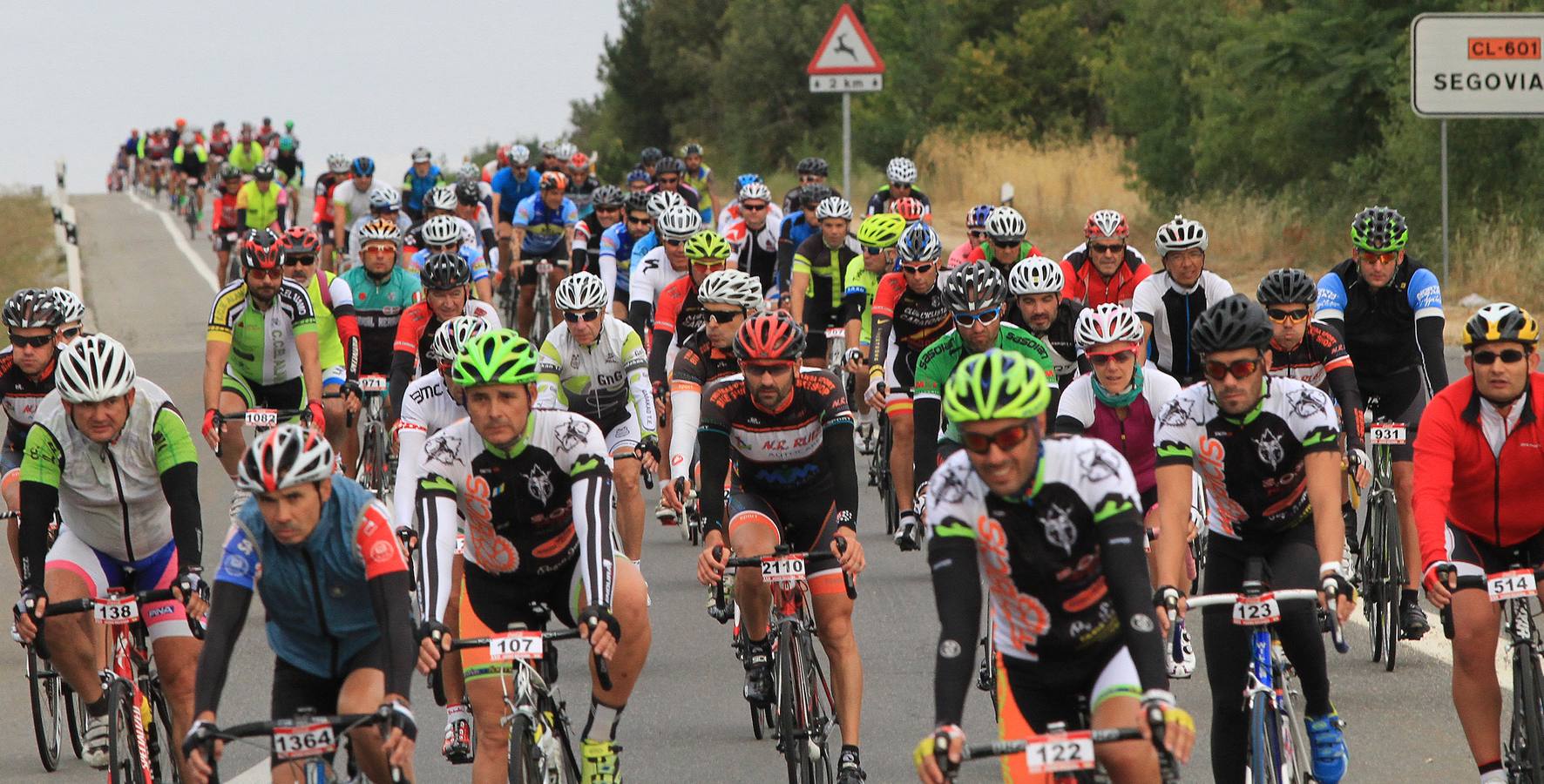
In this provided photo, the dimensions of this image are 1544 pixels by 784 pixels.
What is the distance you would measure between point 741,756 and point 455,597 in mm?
1393

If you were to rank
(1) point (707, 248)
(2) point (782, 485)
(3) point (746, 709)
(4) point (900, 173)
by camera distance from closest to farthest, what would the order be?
1. (2) point (782, 485)
2. (3) point (746, 709)
3. (1) point (707, 248)
4. (4) point (900, 173)

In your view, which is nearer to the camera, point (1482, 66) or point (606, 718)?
point (606, 718)

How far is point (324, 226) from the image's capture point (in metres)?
26.6

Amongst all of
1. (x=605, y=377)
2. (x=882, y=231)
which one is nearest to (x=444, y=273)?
(x=605, y=377)

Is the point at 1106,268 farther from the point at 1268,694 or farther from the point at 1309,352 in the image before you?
the point at 1268,694

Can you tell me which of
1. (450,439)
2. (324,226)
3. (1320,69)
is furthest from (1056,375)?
(1320,69)

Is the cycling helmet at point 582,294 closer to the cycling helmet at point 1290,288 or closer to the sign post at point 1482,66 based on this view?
the cycling helmet at point 1290,288

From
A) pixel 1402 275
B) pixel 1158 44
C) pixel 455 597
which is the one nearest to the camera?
pixel 455 597

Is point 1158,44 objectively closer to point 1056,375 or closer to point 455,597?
point 1056,375

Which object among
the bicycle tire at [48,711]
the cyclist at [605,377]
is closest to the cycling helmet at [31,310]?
the bicycle tire at [48,711]

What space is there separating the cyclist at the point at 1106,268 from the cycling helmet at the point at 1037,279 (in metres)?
1.80

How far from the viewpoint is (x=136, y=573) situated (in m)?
8.41

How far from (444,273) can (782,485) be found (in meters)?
4.55

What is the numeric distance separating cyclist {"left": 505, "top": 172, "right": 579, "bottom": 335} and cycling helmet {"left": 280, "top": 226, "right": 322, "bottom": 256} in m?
8.75
